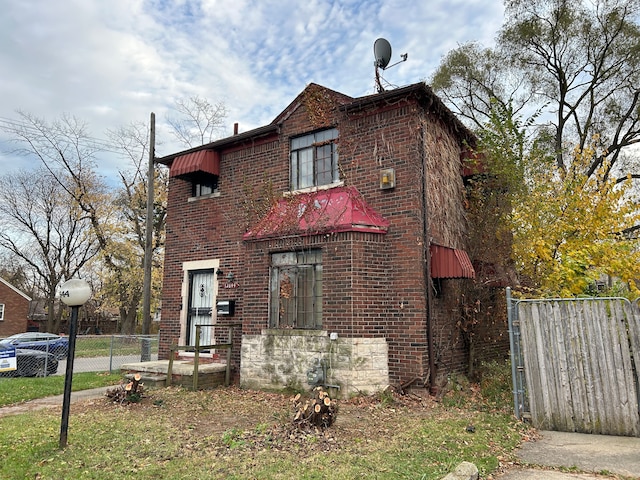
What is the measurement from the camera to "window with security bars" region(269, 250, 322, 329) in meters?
9.33

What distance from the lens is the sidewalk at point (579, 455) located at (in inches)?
185

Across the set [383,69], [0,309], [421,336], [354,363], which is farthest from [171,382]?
[0,309]

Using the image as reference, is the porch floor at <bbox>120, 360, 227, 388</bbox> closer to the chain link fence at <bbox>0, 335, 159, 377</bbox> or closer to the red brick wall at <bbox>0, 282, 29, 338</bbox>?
the chain link fence at <bbox>0, 335, 159, 377</bbox>

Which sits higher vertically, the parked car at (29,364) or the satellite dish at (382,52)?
the satellite dish at (382,52)

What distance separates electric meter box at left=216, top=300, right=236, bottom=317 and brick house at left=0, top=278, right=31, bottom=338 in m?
31.9

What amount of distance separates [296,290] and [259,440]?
398 centimetres

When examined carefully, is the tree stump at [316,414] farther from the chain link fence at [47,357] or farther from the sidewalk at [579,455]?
the chain link fence at [47,357]

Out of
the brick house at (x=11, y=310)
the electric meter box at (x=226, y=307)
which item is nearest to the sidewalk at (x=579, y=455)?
the electric meter box at (x=226, y=307)

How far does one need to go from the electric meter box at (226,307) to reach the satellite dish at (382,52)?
278 inches

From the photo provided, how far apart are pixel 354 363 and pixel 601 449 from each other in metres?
4.08

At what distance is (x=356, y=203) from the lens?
9.61 m

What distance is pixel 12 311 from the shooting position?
35312 millimetres

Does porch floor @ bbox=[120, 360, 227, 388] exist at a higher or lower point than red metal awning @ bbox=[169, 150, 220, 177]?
lower

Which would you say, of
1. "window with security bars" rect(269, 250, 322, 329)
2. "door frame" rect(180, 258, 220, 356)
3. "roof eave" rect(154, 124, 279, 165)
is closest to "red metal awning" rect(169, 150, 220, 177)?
"roof eave" rect(154, 124, 279, 165)
